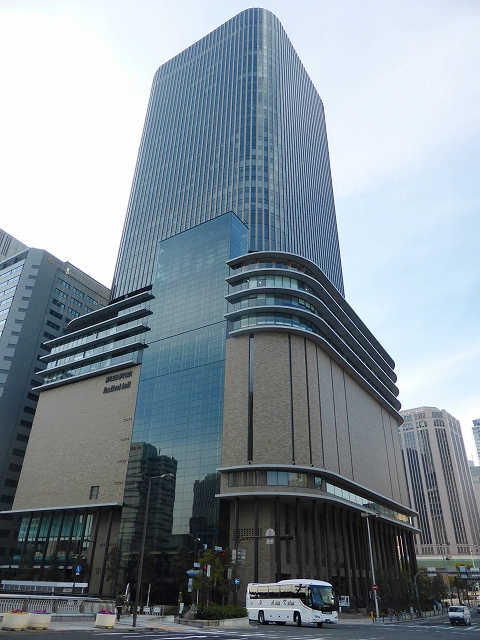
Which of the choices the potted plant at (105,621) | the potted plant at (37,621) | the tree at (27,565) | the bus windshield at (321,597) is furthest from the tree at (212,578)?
the tree at (27,565)

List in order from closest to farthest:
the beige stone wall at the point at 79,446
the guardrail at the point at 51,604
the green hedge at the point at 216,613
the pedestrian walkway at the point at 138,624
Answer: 1. the pedestrian walkway at the point at 138,624
2. the guardrail at the point at 51,604
3. the green hedge at the point at 216,613
4. the beige stone wall at the point at 79,446

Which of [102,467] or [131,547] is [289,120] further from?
[131,547]

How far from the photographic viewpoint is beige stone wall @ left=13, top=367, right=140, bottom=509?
7075cm

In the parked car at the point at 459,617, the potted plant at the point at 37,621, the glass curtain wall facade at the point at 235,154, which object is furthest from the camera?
the glass curtain wall facade at the point at 235,154

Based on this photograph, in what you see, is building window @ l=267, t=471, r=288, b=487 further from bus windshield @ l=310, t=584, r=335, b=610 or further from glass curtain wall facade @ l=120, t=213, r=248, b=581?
bus windshield @ l=310, t=584, r=335, b=610

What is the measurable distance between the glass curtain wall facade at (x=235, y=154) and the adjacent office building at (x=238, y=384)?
0.58 metres

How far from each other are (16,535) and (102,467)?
111 feet

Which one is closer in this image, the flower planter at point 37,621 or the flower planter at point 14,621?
the flower planter at point 14,621

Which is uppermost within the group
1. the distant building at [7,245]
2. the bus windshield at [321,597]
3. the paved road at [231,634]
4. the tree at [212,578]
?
the distant building at [7,245]

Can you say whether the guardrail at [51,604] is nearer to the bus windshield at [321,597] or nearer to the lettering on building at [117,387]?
the bus windshield at [321,597]

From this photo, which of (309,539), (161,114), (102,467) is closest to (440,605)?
(309,539)

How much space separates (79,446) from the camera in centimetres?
7688

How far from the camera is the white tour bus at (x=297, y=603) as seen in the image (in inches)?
1433

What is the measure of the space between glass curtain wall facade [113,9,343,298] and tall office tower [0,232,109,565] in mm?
13627
